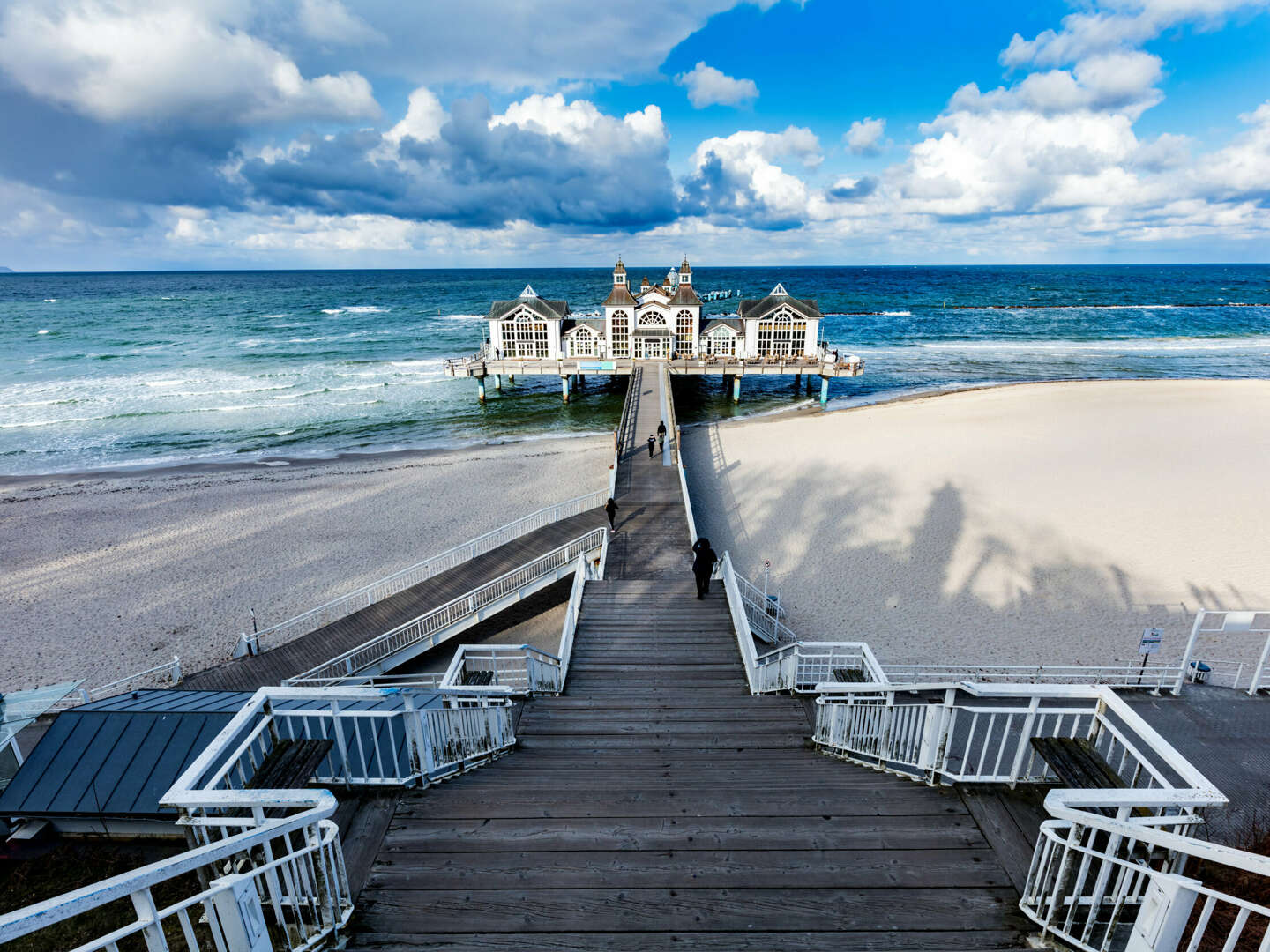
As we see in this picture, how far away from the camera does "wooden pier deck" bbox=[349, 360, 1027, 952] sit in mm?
4105

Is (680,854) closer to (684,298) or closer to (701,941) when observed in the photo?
(701,941)

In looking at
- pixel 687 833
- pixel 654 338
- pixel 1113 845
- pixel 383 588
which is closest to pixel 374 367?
pixel 654 338

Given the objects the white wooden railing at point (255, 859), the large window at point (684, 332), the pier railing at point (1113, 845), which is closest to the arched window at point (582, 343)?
the large window at point (684, 332)

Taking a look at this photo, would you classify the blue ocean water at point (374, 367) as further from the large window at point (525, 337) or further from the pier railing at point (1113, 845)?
the pier railing at point (1113, 845)

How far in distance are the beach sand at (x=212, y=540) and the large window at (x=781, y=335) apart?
19.4 metres

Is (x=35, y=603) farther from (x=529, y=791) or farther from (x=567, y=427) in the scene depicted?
(x=567, y=427)

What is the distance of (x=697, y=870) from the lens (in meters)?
4.62

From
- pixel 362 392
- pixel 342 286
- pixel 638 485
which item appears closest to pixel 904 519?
pixel 638 485

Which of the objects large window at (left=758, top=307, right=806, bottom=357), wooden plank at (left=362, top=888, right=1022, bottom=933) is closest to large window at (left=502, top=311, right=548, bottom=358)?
large window at (left=758, top=307, right=806, bottom=357)

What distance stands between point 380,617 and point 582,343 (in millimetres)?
34403

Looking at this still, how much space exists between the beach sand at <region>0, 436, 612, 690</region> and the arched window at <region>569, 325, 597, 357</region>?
17.3m

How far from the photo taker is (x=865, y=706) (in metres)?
6.20

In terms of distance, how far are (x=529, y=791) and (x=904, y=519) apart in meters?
18.3

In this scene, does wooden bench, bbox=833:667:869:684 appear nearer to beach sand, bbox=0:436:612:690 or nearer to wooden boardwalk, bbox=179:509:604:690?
wooden boardwalk, bbox=179:509:604:690
